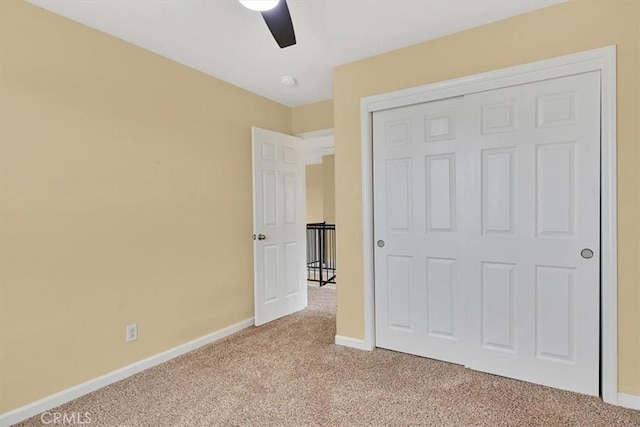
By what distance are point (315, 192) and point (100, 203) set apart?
694cm

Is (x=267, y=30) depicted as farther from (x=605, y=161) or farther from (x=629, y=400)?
(x=629, y=400)

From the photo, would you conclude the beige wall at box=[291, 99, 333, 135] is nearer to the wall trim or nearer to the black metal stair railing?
the wall trim

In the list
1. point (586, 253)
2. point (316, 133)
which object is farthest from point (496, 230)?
point (316, 133)

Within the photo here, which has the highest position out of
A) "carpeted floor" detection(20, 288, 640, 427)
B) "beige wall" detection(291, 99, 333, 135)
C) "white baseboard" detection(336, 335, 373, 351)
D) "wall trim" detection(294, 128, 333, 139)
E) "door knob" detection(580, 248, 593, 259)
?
"beige wall" detection(291, 99, 333, 135)

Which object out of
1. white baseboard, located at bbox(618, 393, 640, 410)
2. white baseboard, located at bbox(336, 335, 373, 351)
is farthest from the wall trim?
white baseboard, located at bbox(618, 393, 640, 410)

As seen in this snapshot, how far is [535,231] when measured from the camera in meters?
2.26

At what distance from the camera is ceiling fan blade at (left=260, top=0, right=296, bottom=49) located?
5.11ft

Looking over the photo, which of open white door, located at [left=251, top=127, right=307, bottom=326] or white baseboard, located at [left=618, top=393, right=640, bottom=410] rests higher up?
open white door, located at [left=251, top=127, right=307, bottom=326]

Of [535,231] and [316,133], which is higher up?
[316,133]

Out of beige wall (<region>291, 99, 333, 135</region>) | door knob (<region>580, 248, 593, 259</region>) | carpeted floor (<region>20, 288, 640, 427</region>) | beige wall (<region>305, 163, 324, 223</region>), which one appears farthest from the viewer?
beige wall (<region>305, 163, 324, 223</region>)

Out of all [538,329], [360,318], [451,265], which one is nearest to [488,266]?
[451,265]

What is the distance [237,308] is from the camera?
3449mm

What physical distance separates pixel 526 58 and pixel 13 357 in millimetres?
3715

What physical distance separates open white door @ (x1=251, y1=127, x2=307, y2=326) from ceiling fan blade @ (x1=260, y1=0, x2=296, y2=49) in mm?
1806
